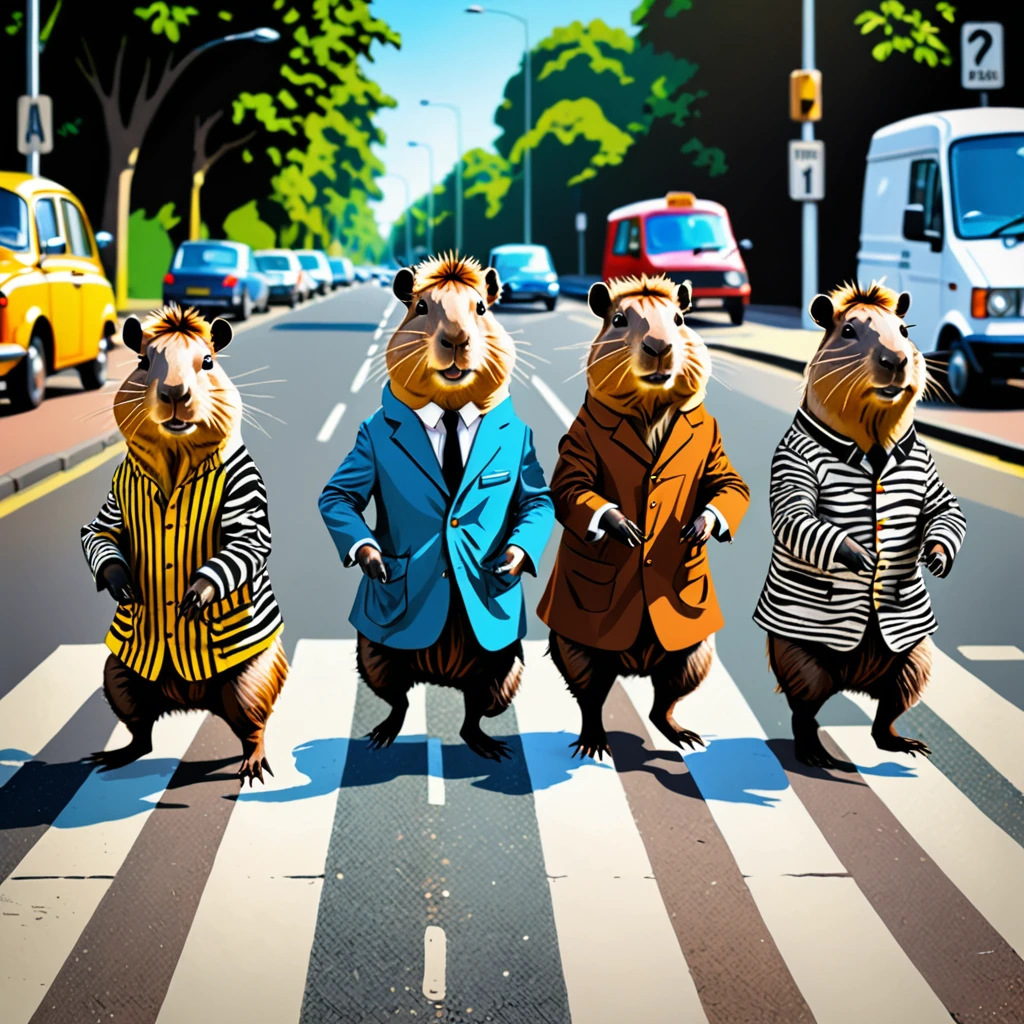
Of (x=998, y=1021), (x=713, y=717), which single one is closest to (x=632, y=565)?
(x=713, y=717)

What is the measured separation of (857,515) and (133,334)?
2.07 m

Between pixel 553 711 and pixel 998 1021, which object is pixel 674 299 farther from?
pixel 998 1021

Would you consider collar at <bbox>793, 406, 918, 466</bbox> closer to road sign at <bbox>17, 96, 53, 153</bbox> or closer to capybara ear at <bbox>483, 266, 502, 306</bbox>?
capybara ear at <bbox>483, 266, 502, 306</bbox>

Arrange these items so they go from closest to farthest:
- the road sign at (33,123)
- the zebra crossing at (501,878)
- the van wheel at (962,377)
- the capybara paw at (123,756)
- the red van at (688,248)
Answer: the zebra crossing at (501,878), the capybara paw at (123,756), the van wheel at (962,377), the road sign at (33,123), the red van at (688,248)

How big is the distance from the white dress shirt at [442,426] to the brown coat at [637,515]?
0.28 metres

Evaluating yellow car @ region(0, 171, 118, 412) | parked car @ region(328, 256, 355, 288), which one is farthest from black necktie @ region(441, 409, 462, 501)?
parked car @ region(328, 256, 355, 288)

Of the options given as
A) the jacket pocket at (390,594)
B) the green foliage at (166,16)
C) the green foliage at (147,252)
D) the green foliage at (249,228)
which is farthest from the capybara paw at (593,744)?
the green foliage at (249,228)

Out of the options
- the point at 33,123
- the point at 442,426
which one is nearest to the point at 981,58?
the point at 33,123

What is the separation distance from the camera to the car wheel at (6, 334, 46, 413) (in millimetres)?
15055

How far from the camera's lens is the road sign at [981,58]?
66.7 ft

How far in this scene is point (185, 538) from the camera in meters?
4.44

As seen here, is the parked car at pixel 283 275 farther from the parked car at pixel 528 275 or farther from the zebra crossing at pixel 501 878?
the zebra crossing at pixel 501 878

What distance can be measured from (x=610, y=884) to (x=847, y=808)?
0.89 m

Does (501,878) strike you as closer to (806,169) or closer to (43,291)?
(43,291)
